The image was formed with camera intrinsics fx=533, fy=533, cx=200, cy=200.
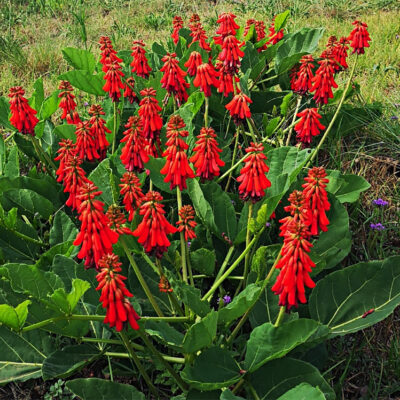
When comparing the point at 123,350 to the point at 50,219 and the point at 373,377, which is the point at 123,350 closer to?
the point at 50,219

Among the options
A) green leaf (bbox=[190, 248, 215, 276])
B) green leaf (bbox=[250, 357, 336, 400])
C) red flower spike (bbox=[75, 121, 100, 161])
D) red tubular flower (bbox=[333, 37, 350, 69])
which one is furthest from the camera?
red tubular flower (bbox=[333, 37, 350, 69])

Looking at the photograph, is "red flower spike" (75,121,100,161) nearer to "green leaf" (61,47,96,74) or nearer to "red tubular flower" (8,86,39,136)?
"red tubular flower" (8,86,39,136)

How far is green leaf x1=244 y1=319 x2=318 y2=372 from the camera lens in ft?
6.70

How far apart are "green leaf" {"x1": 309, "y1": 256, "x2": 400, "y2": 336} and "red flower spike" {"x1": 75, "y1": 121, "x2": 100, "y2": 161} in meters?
1.32

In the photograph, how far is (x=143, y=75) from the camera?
3.64 meters

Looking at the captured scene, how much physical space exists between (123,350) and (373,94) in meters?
3.14

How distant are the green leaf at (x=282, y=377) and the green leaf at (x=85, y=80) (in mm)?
2303

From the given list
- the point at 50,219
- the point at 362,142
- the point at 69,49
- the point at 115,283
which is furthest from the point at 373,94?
the point at 115,283

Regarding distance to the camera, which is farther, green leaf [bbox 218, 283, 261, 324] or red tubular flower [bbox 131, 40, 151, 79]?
red tubular flower [bbox 131, 40, 151, 79]

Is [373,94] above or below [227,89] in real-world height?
below

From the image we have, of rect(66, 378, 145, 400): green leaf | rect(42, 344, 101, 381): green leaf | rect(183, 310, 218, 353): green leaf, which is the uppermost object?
rect(183, 310, 218, 353): green leaf

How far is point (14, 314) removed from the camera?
2.02 m

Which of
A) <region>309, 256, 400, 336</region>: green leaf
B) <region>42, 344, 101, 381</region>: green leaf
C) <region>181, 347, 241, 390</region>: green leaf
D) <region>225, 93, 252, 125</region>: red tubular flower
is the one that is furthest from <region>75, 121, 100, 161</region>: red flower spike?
<region>309, 256, 400, 336</region>: green leaf

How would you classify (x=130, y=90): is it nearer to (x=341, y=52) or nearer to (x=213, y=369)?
(x=341, y=52)
